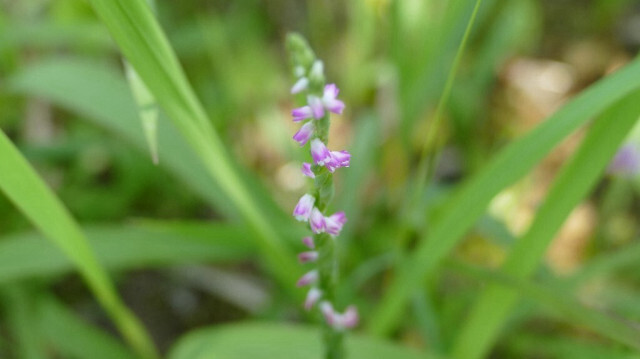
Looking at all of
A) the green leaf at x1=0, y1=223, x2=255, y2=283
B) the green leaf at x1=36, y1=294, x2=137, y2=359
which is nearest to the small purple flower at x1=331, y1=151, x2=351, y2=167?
the green leaf at x1=0, y1=223, x2=255, y2=283

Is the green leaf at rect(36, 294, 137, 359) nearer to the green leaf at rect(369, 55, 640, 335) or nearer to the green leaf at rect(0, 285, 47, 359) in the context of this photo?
the green leaf at rect(0, 285, 47, 359)

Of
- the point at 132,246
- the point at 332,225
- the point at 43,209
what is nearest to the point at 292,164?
the point at 132,246

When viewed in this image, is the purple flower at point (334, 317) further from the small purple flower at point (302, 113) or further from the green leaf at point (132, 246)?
the green leaf at point (132, 246)

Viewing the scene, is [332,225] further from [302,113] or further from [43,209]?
[43,209]

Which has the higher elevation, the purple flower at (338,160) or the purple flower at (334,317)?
the purple flower at (338,160)

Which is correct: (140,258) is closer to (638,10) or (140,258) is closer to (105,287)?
(105,287)

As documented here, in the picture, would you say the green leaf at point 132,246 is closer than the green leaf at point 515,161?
No

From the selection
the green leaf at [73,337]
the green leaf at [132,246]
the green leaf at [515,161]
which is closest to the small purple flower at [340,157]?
the green leaf at [515,161]
